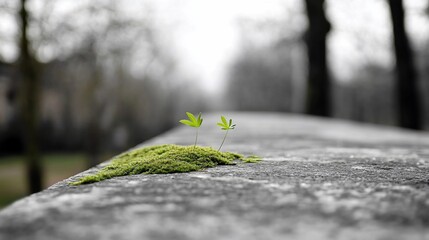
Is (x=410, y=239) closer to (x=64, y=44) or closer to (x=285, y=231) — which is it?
(x=285, y=231)

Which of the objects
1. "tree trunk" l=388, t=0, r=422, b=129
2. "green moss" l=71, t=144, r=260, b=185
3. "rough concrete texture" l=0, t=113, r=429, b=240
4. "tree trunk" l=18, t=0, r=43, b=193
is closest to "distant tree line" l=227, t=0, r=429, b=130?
"tree trunk" l=388, t=0, r=422, b=129

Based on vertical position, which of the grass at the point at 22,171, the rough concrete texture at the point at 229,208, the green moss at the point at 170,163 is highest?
the green moss at the point at 170,163

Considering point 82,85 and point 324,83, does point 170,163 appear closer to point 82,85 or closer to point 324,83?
point 324,83

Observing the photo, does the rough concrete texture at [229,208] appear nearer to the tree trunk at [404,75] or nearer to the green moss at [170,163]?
the green moss at [170,163]

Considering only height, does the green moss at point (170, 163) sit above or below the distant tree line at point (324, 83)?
below

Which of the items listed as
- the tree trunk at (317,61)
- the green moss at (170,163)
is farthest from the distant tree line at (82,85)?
the green moss at (170,163)

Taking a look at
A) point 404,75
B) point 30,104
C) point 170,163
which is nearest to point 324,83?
point 404,75

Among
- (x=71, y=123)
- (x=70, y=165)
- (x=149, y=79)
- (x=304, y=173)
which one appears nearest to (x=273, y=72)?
(x=149, y=79)
